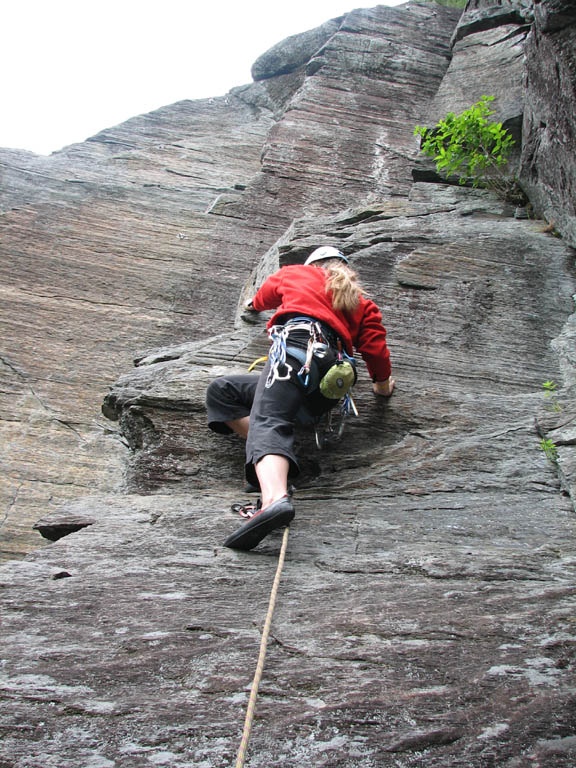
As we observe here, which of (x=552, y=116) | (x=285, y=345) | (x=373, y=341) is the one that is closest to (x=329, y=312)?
(x=373, y=341)

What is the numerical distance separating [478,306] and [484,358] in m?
0.76

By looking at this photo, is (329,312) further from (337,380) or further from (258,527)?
(258,527)

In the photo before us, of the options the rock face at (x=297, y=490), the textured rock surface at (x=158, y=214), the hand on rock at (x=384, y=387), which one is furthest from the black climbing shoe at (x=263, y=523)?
the textured rock surface at (x=158, y=214)

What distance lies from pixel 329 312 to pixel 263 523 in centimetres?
191

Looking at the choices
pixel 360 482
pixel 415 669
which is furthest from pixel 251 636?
pixel 360 482

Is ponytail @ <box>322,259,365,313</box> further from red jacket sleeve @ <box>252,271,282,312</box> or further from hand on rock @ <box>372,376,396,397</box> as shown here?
hand on rock @ <box>372,376,396,397</box>

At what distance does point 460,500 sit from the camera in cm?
438

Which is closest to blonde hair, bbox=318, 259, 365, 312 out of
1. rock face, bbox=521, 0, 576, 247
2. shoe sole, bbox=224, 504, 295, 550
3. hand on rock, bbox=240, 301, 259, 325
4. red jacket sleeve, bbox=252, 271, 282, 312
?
red jacket sleeve, bbox=252, 271, 282, 312

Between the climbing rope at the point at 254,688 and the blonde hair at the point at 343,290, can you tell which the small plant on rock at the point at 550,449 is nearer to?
the blonde hair at the point at 343,290

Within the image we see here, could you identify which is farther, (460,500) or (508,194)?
(508,194)

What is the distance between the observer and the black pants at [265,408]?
4.03m

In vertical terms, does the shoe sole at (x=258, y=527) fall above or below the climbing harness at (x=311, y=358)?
below

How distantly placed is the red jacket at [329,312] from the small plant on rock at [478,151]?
4.31m

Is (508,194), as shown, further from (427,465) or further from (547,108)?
(427,465)
